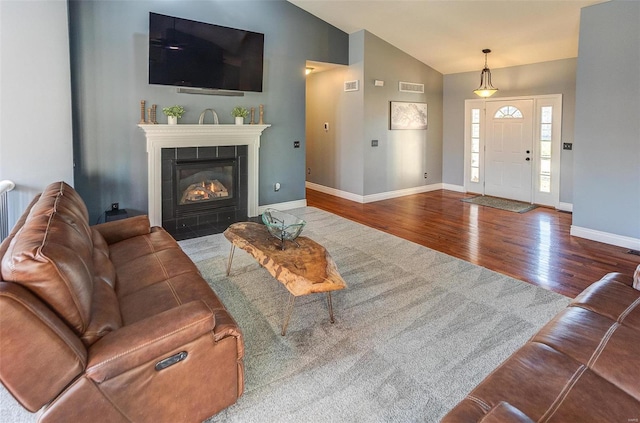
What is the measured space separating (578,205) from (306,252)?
3889 mm

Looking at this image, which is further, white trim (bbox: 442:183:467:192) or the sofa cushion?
white trim (bbox: 442:183:467:192)

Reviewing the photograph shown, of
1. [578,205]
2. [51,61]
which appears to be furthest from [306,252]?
[578,205]

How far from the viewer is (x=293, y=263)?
263 centimetres

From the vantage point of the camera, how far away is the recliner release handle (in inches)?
62.6

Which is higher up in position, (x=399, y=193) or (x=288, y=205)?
(x=399, y=193)

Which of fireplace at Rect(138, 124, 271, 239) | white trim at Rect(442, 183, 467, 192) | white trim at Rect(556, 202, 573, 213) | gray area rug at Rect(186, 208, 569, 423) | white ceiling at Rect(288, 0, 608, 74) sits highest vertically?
white ceiling at Rect(288, 0, 608, 74)

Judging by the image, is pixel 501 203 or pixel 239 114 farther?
pixel 501 203

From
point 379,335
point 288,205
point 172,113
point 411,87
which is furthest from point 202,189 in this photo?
point 411,87

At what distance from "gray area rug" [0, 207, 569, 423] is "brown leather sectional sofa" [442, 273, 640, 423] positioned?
588 millimetres

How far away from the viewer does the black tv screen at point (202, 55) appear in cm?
466

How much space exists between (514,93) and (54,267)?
7.33 meters

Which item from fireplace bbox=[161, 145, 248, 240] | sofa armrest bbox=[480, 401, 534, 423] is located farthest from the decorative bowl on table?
fireplace bbox=[161, 145, 248, 240]

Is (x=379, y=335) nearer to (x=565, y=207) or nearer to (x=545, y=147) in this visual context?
(x=565, y=207)

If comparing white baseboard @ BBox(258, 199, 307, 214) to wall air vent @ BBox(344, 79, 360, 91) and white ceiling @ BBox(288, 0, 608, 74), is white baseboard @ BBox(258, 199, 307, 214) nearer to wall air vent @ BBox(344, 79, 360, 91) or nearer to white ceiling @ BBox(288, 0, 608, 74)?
wall air vent @ BBox(344, 79, 360, 91)
